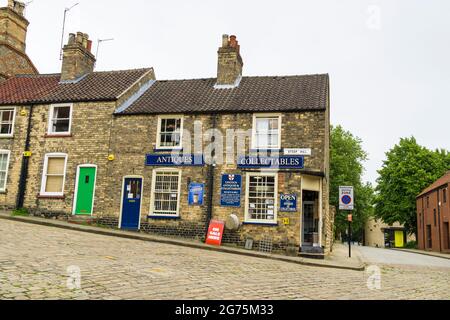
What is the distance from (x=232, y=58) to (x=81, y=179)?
9401 mm

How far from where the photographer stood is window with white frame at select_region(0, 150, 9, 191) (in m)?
20.6

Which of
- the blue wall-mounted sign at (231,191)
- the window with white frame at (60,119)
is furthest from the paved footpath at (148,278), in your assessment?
the window with white frame at (60,119)

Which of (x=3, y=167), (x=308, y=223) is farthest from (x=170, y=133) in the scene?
(x=3, y=167)

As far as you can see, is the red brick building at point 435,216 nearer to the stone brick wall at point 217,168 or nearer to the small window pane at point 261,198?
the stone brick wall at point 217,168

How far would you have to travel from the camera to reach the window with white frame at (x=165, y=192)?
18.4 meters

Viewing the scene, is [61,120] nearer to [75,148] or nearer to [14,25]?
[75,148]

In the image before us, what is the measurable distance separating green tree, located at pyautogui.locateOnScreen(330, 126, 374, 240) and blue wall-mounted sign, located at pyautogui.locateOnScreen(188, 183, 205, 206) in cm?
2471

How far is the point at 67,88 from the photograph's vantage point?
71.5ft

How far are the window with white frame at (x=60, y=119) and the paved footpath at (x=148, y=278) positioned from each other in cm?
818

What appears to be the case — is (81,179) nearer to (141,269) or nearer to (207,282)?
(141,269)

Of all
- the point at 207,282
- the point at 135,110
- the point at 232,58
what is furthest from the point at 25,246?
the point at 232,58

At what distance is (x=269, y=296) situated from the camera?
7.27m

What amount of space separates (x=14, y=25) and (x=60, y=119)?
8.85 metres
